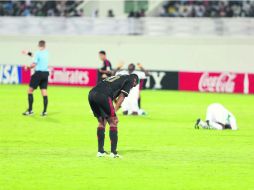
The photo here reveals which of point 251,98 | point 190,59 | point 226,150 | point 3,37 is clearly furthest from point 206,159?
point 3,37

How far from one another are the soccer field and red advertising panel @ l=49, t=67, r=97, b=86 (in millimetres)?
14341

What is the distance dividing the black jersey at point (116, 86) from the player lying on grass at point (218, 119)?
6818 mm

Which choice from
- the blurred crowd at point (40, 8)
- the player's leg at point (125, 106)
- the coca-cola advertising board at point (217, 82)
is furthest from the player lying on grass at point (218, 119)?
the blurred crowd at point (40, 8)

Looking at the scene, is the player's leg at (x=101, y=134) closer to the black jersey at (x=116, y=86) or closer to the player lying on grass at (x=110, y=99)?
the player lying on grass at (x=110, y=99)

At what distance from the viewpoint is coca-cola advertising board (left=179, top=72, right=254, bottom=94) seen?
133 ft

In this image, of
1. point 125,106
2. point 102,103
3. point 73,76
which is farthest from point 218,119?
point 73,76

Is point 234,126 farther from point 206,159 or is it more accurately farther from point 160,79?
point 160,79

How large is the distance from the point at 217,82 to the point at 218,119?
19.6 meters

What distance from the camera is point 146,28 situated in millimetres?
45938

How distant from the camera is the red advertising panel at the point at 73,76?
44.1 m

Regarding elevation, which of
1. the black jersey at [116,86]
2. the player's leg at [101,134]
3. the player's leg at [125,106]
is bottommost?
the player's leg at [125,106]

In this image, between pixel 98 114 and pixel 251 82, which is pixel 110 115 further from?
pixel 251 82

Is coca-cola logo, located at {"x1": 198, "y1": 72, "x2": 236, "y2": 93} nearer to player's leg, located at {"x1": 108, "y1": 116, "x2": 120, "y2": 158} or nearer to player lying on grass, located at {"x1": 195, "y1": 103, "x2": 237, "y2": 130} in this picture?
player lying on grass, located at {"x1": 195, "y1": 103, "x2": 237, "y2": 130}

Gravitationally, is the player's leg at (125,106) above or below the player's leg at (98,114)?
below
